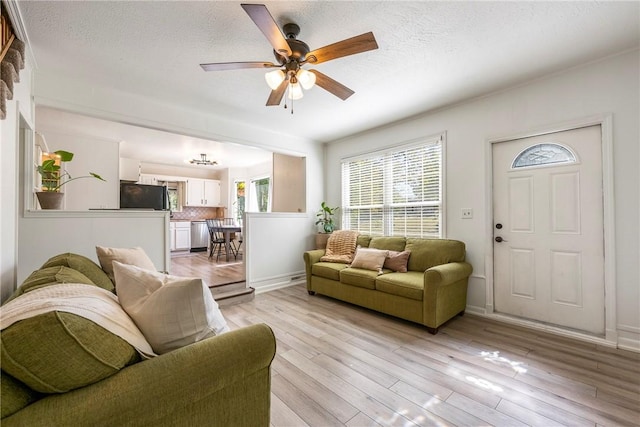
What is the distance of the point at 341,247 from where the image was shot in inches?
160

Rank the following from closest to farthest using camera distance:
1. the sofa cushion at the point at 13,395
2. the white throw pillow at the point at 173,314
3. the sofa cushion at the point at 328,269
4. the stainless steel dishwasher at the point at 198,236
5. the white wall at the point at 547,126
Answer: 1. the sofa cushion at the point at 13,395
2. the white throw pillow at the point at 173,314
3. the white wall at the point at 547,126
4. the sofa cushion at the point at 328,269
5. the stainless steel dishwasher at the point at 198,236

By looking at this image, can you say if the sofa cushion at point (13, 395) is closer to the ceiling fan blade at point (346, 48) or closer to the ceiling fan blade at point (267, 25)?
the ceiling fan blade at point (267, 25)

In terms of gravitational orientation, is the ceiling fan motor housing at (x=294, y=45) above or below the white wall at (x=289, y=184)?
above

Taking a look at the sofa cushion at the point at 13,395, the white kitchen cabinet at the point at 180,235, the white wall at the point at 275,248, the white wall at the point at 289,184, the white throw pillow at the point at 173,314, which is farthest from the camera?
the white kitchen cabinet at the point at 180,235

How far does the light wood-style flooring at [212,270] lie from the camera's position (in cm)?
424

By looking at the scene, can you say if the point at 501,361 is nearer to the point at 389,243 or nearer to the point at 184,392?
the point at 389,243

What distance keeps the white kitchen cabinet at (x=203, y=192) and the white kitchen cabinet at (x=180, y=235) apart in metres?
0.67

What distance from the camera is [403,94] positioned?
3119mm

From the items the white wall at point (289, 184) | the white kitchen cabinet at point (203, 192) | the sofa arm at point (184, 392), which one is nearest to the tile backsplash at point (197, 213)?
the white kitchen cabinet at point (203, 192)

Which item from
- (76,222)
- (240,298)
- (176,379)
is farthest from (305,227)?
(176,379)

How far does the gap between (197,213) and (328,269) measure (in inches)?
235

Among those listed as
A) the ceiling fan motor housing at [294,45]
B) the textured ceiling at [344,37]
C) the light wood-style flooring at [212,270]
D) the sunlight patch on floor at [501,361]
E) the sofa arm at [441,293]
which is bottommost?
the sunlight patch on floor at [501,361]

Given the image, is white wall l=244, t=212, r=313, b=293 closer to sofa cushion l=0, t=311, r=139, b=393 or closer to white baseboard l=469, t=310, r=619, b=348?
white baseboard l=469, t=310, r=619, b=348

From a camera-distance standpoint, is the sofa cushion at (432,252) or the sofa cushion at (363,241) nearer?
the sofa cushion at (432,252)
